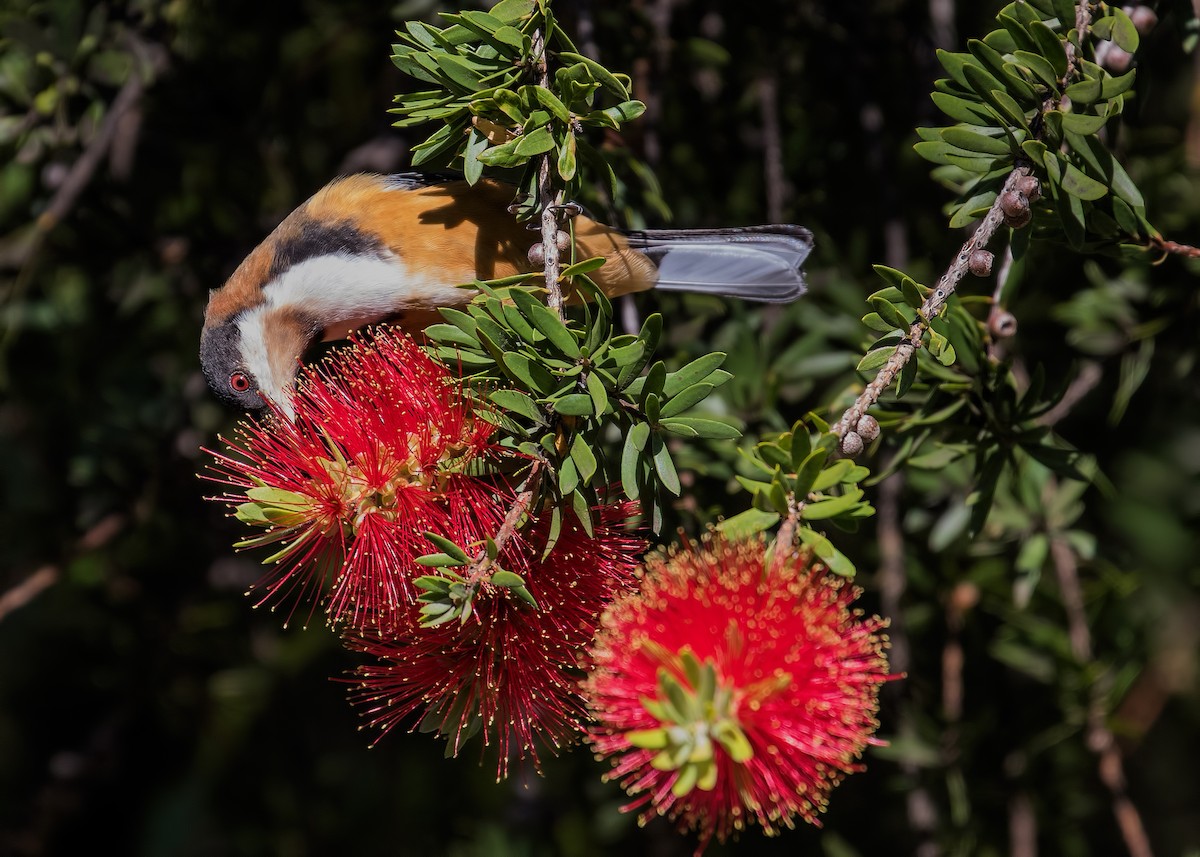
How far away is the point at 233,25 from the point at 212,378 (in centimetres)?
147

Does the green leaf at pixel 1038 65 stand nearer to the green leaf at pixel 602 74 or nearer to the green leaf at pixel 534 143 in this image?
the green leaf at pixel 602 74

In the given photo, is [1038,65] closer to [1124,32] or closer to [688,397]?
[1124,32]

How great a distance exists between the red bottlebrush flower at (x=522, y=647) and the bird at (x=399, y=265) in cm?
98

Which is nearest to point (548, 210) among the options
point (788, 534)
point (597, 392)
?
point (597, 392)

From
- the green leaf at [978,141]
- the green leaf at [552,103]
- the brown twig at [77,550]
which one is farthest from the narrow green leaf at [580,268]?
the brown twig at [77,550]

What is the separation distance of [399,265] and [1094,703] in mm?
2155

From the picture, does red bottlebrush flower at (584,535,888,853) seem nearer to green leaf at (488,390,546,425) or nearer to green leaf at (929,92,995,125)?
green leaf at (488,390,546,425)

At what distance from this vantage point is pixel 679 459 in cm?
238

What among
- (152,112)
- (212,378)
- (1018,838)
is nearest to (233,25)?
(152,112)

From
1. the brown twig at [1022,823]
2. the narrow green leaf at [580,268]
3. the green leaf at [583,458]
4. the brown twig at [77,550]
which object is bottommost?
the brown twig at [1022,823]

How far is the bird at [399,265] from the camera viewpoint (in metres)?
2.65

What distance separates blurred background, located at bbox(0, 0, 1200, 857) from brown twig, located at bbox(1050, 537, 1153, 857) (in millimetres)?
41

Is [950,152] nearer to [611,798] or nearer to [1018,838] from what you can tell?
[1018,838]

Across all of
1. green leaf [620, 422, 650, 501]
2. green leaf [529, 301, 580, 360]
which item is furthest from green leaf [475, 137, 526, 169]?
green leaf [620, 422, 650, 501]
